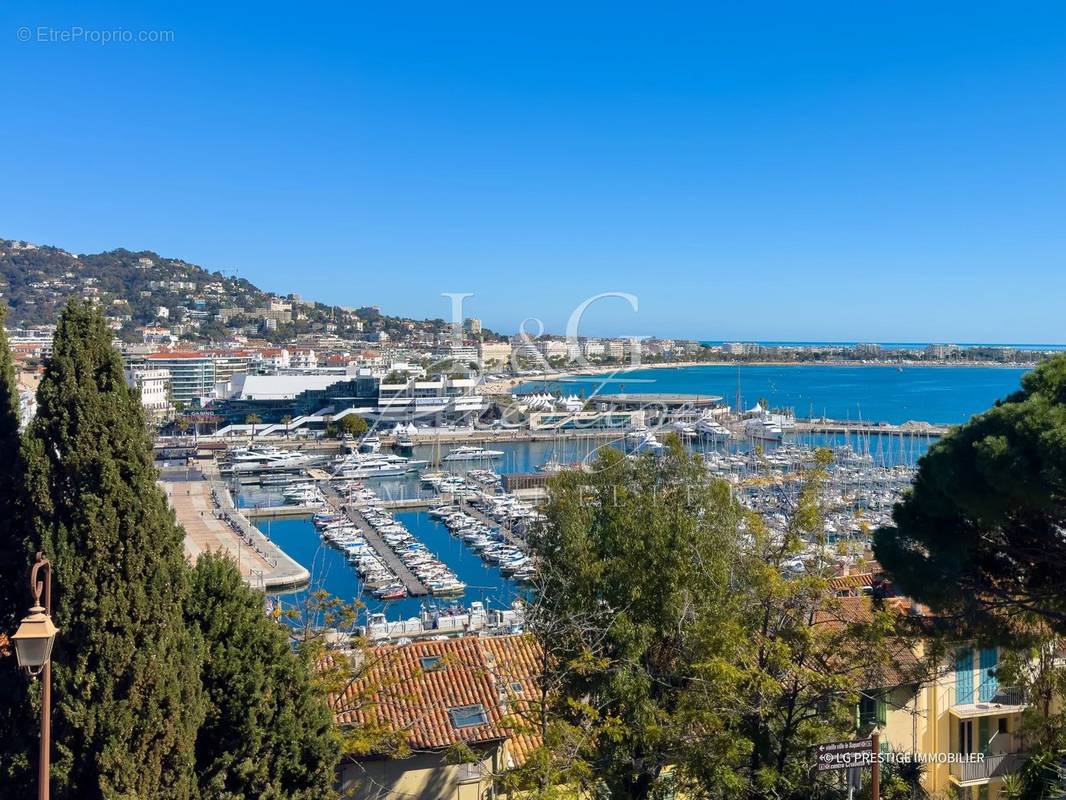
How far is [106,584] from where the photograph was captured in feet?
10.0

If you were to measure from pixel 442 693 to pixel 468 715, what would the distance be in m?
0.27

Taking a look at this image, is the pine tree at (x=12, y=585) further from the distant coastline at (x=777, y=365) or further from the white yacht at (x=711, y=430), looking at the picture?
the distant coastline at (x=777, y=365)

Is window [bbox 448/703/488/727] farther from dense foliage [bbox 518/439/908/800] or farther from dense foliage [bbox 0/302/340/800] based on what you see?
dense foliage [bbox 0/302/340/800]

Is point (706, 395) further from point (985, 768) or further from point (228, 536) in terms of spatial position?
point (985, 768)

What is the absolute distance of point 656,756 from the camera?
14.4 feet

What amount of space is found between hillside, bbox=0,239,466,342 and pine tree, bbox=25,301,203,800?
7663 centimetres

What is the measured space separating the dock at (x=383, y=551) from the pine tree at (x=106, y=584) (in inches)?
543

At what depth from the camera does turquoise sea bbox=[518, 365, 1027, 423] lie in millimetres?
56938

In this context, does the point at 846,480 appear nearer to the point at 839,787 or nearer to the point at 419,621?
the point at 419,621

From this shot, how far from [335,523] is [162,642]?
19553 millimetres

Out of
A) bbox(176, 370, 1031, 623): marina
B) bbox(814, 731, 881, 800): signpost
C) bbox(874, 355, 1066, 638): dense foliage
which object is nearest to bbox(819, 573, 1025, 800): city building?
bbox(176, 370, 1031, 623): marina

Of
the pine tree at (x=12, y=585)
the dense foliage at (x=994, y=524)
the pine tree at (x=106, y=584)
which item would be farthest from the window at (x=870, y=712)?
the pine tree at (x=12, y=585)

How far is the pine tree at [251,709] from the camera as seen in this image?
11.5 feet

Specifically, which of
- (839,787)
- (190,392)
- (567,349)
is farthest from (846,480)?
(567,349)
